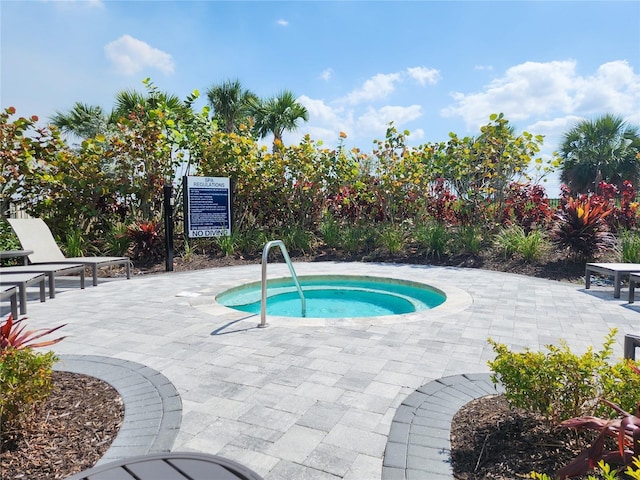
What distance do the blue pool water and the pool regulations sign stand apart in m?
3.21

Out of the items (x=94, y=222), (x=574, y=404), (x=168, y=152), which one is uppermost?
(x=168, y=152)

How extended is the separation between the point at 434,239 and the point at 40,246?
851 cm

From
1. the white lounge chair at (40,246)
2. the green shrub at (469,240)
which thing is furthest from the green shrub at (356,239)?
the white lounge chair at (40,246)

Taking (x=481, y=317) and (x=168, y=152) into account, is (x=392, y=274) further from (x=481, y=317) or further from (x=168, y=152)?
(x=168, y=152)

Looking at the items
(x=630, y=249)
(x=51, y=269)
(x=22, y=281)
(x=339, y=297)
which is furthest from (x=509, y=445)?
(x=630, y=249)

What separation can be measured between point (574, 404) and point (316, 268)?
688 centimetres

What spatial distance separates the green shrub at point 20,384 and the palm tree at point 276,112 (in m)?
18.6

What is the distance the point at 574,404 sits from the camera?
202 centimetres

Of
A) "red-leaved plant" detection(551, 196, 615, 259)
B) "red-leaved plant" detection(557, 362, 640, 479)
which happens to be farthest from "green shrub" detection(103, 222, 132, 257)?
"red-leaved plant" detection(551, 196, 615, 259)

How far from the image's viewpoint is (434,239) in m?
9.90

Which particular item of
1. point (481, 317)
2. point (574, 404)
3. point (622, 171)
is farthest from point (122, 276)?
point (622, 171)

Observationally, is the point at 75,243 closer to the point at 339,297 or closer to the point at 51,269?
the point at 51,269

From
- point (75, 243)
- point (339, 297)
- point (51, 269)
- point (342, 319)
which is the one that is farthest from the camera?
point (75, 243)

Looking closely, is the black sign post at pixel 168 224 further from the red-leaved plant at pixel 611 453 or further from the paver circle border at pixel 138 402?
the red-leaved plant at pixel 611 453
